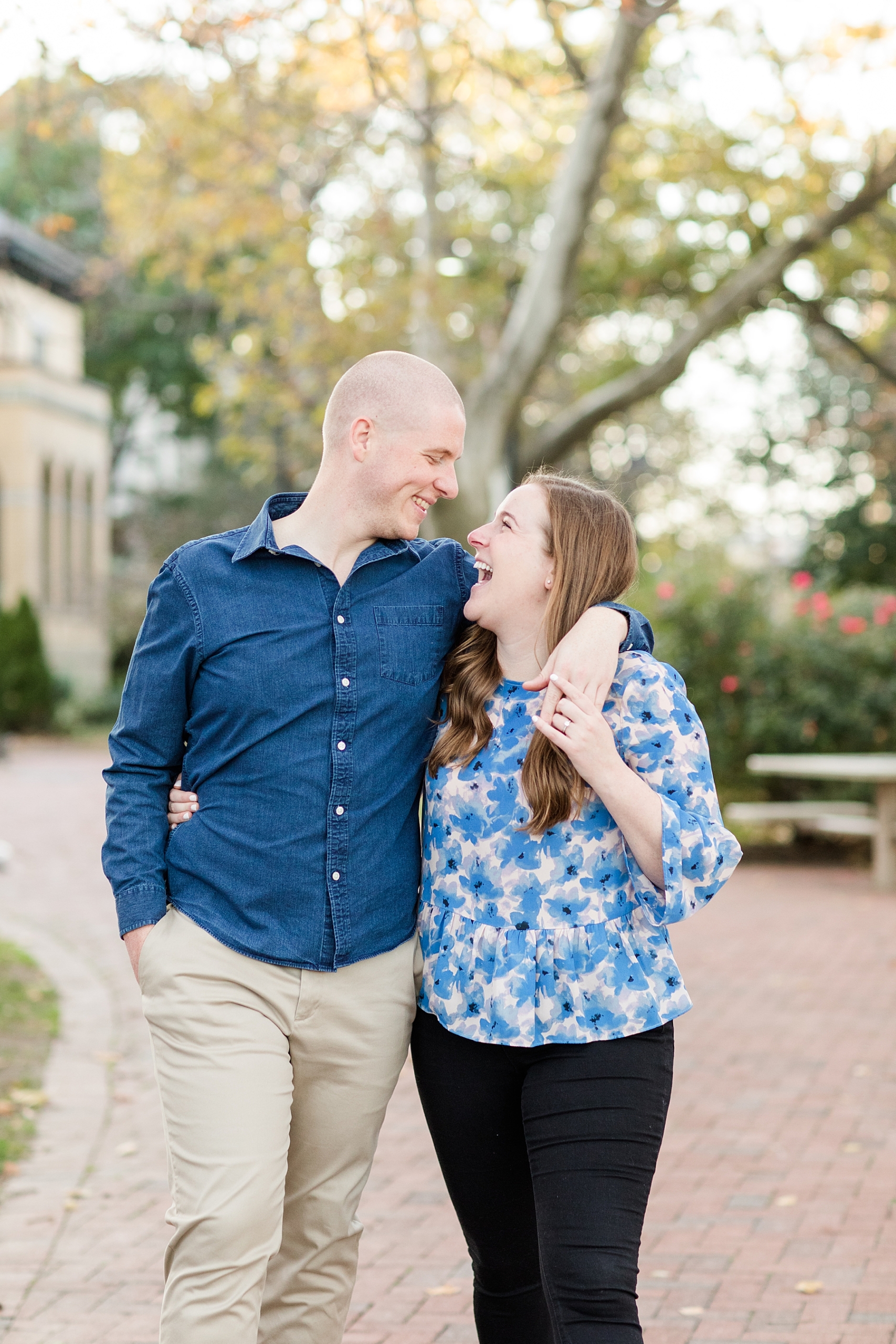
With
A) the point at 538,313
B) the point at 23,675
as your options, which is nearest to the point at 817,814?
the point at 538,313

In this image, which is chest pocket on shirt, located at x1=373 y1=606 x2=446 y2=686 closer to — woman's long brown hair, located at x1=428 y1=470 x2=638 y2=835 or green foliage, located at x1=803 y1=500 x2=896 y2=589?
woman's long brown hair, located at x1=428 y1=470 x2=638 y2=835

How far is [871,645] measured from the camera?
534 inches

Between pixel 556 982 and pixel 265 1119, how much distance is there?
1.80ft

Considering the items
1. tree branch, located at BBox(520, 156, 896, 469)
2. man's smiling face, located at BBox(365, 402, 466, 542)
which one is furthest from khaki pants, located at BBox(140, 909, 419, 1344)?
tree branch, located at BBox(520, 156, 896, 469)

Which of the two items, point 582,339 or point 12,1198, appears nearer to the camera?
point 12,1198

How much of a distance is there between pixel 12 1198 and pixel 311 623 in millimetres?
2992

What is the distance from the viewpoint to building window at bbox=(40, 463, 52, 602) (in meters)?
31.8

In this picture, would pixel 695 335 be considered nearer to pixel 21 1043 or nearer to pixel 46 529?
pixel 21 1043

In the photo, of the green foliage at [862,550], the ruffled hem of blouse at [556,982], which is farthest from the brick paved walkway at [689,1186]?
the green foliage at [862,550]

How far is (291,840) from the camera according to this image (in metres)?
2.70

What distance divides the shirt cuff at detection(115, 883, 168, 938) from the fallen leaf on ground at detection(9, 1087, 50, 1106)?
3.63 m

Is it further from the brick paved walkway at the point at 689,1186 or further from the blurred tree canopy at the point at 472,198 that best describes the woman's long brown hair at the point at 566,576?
the blurred tree canopy at the point at 472,198

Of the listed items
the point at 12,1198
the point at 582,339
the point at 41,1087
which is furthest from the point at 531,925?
the point at 582,339

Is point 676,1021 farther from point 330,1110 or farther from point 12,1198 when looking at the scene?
point 330,1110
